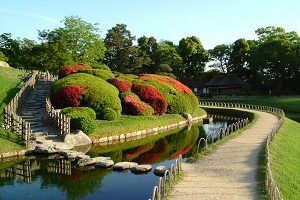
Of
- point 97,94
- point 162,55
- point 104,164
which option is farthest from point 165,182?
point 162,55

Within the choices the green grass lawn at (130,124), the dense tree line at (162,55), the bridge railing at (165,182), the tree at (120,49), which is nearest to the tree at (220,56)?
the dense tree line at (162,55)

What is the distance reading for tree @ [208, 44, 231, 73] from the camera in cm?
9981

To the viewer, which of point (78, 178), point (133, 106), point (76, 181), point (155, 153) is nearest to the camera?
point (76, 181)

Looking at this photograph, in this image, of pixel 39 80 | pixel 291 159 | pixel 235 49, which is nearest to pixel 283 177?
pixel 291 159

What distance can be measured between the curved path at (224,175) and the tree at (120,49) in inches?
2295

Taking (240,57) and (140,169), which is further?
(240,57)

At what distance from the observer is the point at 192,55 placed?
9656cm

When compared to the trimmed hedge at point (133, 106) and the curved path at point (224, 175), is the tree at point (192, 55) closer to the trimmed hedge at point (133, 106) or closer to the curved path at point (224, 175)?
the trimmed hedge at point (133, 106)

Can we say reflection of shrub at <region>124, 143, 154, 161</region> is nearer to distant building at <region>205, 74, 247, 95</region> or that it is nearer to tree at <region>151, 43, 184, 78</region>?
tree at <region>151, 43, 184, 78</region>

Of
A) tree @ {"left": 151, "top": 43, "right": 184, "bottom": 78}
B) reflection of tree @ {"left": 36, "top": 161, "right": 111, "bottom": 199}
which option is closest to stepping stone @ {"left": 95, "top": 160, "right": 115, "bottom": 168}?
reflection of tree @ {"left": 36, "top": 161, "right": 111, "bottom": 199}

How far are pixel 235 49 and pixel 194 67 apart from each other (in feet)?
35.3

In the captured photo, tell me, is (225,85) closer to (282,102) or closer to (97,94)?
(282,102)

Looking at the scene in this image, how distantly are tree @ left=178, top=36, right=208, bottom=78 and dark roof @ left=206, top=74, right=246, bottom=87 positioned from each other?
568cm

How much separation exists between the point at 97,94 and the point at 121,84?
633 cm
